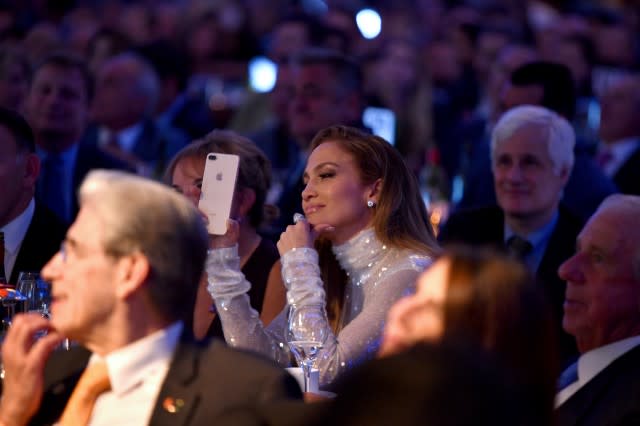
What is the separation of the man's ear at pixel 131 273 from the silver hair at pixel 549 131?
293 centimetres

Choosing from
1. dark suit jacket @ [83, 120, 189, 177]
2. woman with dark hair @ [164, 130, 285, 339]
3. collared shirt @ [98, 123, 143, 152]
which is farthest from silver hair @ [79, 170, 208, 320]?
collared shirt @ [98, 123, 143, 152]

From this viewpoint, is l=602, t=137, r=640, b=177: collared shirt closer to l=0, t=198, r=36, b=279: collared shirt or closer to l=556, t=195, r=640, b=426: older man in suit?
l=556, t=195, r=640, b=426: older man in suit

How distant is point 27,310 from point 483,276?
6.21 feet

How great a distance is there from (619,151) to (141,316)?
5.62 meters

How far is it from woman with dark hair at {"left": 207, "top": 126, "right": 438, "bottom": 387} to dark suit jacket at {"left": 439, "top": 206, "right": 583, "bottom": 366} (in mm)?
834

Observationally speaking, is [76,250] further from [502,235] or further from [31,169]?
[502,235]

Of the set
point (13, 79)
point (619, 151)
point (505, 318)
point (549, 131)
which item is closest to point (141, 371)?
point (505, 318)

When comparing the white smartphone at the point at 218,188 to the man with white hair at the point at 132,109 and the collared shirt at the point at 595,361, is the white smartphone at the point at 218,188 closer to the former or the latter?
the collared shirt at the point at 595,361

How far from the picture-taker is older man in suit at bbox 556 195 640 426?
9.86 feet

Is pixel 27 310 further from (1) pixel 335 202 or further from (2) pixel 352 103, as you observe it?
(2) pixel 352 103

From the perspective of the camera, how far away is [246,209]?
4.25 m

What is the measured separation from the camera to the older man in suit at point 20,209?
14.0ft

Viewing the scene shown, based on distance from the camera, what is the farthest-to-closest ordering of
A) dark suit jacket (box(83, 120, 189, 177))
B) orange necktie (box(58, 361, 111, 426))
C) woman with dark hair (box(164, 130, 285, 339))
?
dark suit jacket (box(83, 120, 189, 177)) < woman with dark hair (box(164, 130, 285, 339)) < orange necktie (box(58, 361, 111, 426))

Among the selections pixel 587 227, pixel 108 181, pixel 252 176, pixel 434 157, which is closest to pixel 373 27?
pixel 434 157
